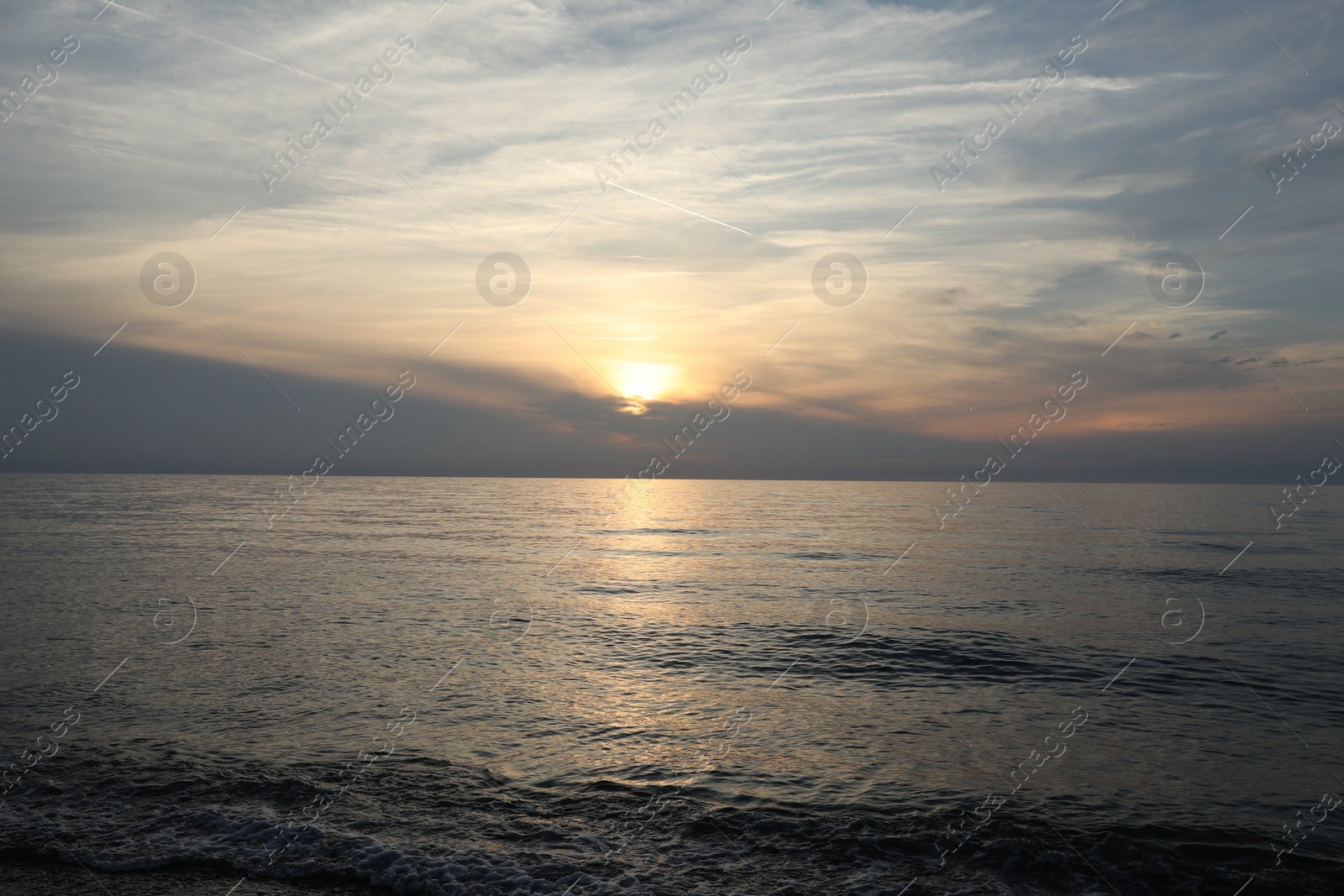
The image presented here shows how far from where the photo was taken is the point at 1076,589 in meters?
35.1

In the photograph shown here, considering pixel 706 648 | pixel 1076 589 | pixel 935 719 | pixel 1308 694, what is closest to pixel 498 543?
pixel 706 648

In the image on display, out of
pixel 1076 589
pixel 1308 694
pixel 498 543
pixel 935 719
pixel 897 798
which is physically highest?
pixel 498 543

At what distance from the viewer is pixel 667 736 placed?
15.5 meters

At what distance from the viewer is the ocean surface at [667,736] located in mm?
10391

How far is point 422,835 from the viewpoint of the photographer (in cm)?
1088

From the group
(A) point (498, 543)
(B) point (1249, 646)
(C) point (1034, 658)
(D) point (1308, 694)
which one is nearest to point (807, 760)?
(C) point (1034, 658)

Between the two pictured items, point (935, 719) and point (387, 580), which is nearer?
point (935, 719)

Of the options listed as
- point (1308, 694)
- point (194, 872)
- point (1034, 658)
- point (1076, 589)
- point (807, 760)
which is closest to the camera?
point (194, 872)

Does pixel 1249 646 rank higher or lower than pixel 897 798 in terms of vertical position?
higher

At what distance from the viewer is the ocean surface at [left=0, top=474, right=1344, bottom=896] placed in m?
10.4

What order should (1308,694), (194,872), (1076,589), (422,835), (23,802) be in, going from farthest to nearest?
(1076,589)
(1308,694)
(23,802)
(422,835)
(194,872)

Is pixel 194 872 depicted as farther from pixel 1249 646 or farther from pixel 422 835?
pixel 1249 646

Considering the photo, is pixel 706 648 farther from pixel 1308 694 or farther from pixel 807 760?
pixel 1308 694

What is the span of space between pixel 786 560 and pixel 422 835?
1475 inches
